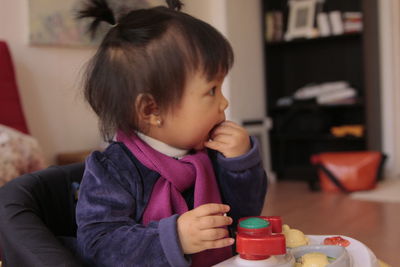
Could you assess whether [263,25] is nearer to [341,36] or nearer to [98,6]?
[341,36]

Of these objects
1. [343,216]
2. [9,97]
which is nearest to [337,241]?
[343,216]

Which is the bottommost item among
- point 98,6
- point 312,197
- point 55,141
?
point 312,197

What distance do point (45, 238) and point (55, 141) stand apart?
1685mm

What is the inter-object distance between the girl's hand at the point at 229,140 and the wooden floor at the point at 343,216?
3.17ft

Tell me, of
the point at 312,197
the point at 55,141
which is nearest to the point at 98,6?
the point at 55,141

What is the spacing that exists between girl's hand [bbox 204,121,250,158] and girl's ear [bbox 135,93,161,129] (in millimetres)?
96

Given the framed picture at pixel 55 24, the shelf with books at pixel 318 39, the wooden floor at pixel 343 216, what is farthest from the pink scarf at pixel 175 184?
the shelf with books at pixel 318 39

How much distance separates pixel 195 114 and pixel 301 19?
113 inches

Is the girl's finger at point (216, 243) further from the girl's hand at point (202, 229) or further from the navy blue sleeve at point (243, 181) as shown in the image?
the navy blue sleeve at point (243, 181)

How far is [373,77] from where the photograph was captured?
3188 millimetres

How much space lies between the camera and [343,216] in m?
2.14

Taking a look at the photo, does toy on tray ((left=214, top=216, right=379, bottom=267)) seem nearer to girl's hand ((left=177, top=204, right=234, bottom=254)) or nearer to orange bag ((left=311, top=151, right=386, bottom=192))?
girl's hand ((left=177, top=204, right=234, bottom=254))

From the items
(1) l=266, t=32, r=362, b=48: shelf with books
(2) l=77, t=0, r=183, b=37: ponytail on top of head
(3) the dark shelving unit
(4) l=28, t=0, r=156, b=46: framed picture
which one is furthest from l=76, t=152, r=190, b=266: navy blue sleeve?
(1) l=266, t=32, r=362, b=48: shelf with books

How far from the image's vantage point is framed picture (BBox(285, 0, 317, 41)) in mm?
3299
